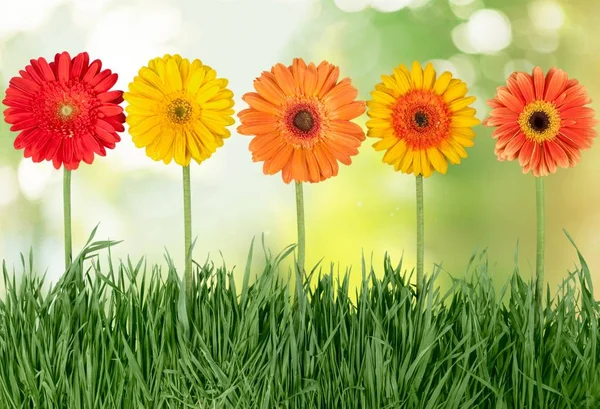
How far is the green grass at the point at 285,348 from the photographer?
2.92ft

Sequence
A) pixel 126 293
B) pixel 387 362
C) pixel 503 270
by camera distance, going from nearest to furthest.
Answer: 1. pixel 387 362
2. pixel 126 293
3. pixel 503 270

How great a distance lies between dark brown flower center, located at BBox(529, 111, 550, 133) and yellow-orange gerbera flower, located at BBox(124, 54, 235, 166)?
1.33 ft

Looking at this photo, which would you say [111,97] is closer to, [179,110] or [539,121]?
[179,110]

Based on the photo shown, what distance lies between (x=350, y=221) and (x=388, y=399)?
931 mm

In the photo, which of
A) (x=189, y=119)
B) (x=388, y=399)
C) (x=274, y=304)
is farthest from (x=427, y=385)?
(x=189, y=119)

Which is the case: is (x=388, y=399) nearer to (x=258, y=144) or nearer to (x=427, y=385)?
(x=427, y=385)

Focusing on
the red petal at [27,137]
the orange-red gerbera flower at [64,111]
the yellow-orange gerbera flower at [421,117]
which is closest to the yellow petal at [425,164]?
the yellow-orange gerbera flower at [421,117]

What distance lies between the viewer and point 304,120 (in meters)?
0.95

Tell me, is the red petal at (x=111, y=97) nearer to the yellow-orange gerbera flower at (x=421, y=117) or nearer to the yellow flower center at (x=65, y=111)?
the yellow flower center at (x=65, y=111)

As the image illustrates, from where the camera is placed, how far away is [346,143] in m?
0.96

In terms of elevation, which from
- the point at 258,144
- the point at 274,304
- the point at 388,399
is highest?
the point at 258,144

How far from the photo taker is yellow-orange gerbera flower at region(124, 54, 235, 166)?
945mm

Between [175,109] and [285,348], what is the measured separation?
1.09ft

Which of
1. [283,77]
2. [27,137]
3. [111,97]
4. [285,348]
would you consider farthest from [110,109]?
[285,348]
